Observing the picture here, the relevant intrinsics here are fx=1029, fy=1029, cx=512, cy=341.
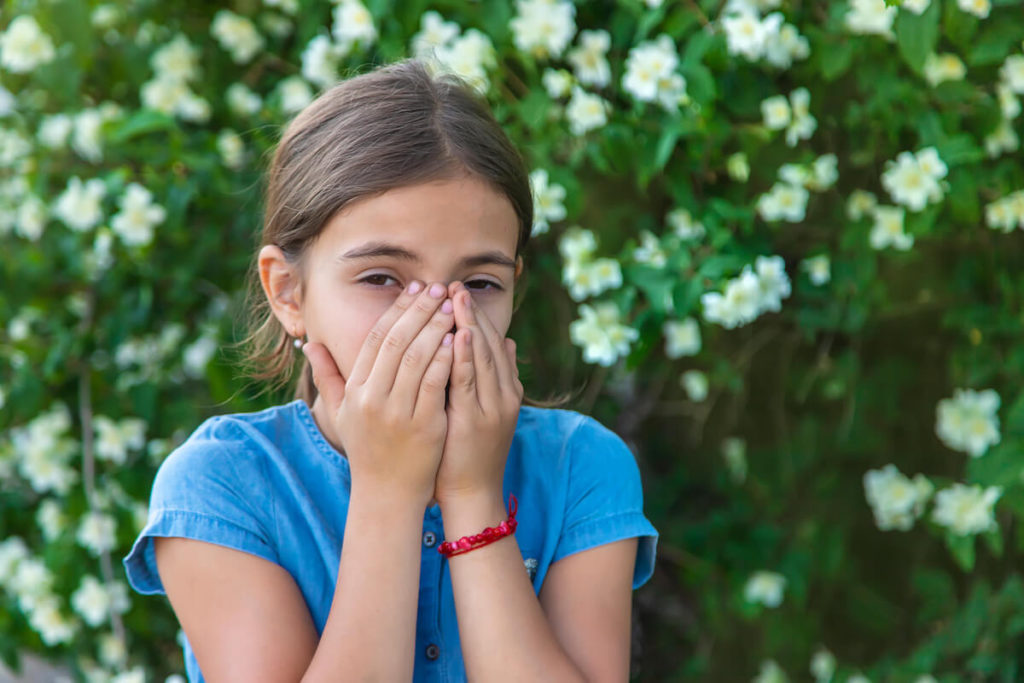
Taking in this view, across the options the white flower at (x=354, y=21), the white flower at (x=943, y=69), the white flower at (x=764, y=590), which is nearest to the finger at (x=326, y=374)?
the white flower at (x=354, y=21)

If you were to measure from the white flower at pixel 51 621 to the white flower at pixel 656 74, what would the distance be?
66.0 inches

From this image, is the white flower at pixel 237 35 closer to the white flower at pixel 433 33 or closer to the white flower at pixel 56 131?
the white flower at pixel 56 131

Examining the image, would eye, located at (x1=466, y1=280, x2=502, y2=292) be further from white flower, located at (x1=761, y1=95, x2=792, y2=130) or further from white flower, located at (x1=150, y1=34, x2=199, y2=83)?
white flower, located at (x1=150, y1=34, x2=199, y2=83)

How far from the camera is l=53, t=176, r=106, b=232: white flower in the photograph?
213 cm

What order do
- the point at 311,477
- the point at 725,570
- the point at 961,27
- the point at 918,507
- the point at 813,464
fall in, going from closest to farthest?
the point at 311,477, the point at 961,27, the point at 918,507, the point at 725,570, the point at 813,464

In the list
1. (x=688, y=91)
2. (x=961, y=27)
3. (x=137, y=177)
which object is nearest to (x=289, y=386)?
(x=137, y=177)

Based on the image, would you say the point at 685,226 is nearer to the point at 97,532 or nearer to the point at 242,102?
the point at 242,102

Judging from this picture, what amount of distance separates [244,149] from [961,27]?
149cm

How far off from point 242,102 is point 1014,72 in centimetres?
159

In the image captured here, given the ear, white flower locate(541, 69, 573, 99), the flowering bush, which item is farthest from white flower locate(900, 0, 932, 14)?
the ear

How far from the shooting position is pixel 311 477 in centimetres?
139

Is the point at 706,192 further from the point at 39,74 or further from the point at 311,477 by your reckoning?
the point at 39,74

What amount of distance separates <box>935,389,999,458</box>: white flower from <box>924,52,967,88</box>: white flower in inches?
23.5

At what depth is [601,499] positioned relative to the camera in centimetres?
140
